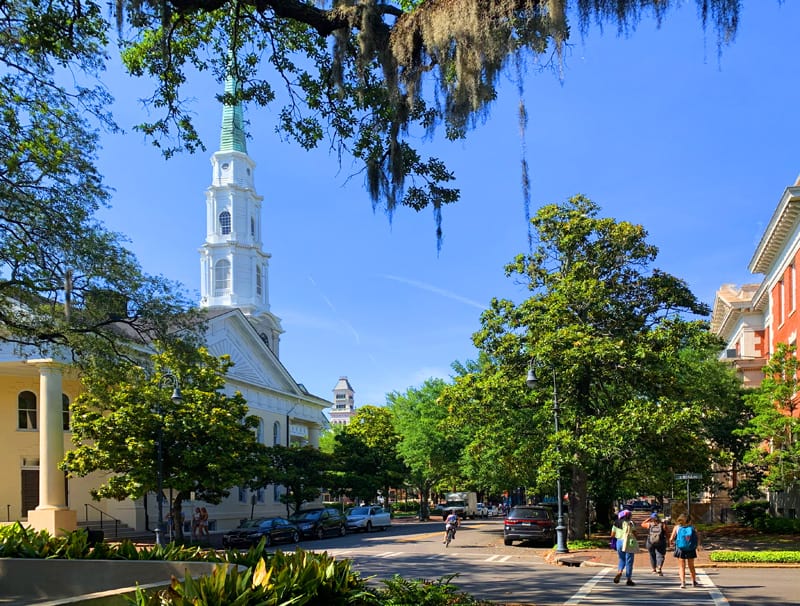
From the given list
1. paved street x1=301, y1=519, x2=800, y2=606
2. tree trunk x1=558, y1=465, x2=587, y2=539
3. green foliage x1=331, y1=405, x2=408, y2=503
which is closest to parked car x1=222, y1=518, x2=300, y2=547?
paved street x1=301, y1=519, x2=800, y2=606

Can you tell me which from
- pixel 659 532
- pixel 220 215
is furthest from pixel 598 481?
pixel 220 215

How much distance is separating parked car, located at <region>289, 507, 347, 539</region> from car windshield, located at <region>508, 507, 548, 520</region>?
1051cm

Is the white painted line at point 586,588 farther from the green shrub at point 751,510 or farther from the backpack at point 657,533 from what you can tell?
the green shrub at point 751,510

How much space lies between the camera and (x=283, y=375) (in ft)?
Answer: 182

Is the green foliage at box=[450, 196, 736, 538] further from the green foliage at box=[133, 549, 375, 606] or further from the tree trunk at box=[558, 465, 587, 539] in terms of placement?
the green foliage at box=[133, 549, 375, 606]

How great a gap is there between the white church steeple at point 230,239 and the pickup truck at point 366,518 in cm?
2536

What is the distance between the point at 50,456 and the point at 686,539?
991 inches

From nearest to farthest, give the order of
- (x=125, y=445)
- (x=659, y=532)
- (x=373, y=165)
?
(x=373, y=165), (x=659, y=532), (x=125, y=445)

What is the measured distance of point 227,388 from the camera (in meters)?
47.3

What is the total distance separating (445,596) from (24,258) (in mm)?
9931

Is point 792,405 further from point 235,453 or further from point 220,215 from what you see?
point 220,215

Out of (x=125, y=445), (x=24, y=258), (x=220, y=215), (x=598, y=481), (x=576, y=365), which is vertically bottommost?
(x=598, y=481)

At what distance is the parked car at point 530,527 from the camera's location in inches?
1189

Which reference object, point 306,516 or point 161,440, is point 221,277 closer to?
point 306,516
